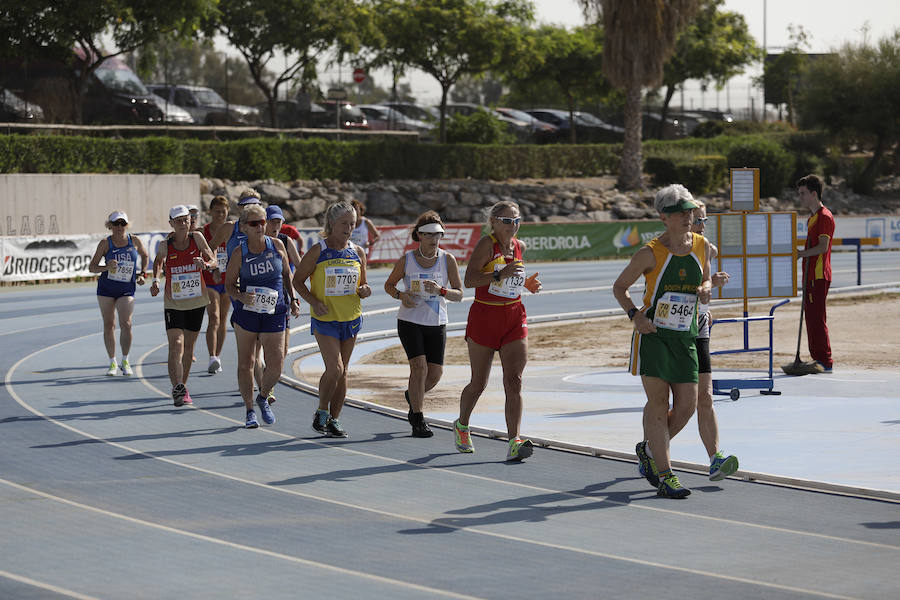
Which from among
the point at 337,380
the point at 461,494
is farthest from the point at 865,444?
the point at 337,380

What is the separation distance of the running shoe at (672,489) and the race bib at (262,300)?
4.02 metres

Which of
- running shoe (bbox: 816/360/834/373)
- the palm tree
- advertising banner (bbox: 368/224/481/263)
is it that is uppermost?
the palm tree

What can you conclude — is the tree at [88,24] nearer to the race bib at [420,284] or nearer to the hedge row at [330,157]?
the hedge row at [330,157]

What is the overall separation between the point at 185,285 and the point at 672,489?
238 inches

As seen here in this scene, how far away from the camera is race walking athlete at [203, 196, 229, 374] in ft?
45.9

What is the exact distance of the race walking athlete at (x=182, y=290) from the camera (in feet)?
41.8

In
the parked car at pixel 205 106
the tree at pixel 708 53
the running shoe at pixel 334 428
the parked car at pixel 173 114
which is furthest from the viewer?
the tree at pixel 708 53

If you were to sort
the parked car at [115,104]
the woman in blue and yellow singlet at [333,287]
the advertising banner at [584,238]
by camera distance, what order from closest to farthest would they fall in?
1. the woman in blue and yellow singlet at [333,287]
2. the advertising banner at [584,238]
3. the parked car at [115,104]

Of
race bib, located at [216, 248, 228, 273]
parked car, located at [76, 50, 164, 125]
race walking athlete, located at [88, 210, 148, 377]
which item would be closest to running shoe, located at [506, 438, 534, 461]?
race bib, located at [216, 248, 228, 273]

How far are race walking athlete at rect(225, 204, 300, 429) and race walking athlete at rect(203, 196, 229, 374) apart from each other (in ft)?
7.43

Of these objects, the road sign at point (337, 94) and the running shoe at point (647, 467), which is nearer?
the running shoe at point (647, 467)

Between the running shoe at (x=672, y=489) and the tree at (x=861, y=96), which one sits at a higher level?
the tree at (x=861, y=96)

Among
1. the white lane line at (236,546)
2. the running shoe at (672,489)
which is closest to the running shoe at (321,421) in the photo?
the white lane line at (236,546)

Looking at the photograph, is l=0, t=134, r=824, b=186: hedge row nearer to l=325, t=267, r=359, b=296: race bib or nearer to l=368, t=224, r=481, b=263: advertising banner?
l=368, t=224, r=481, b=263: advertising banner
